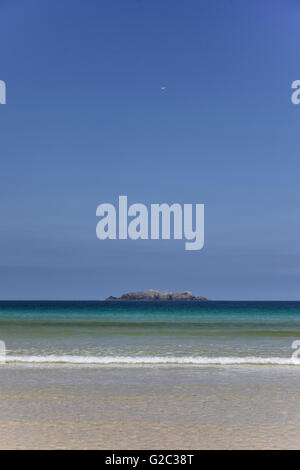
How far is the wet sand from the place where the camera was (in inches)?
214

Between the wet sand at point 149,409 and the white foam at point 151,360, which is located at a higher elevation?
the wet sand at point 149,409

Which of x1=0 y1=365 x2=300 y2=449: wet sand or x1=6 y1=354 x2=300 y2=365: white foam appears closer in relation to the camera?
x1=0 y1=365 x2=300 y2=449: wet sand

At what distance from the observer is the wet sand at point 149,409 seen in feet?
17.9

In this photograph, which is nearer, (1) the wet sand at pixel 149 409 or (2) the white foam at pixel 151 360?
(1) the wet sand at pixel 149 409

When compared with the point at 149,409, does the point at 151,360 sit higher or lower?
lower

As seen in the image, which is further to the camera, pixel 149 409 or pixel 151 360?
pixel 151 360

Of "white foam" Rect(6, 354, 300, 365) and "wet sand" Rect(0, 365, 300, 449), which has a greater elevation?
"wet sand" Rect(0, 365, 300, 449)

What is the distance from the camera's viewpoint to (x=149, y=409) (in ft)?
23.0
